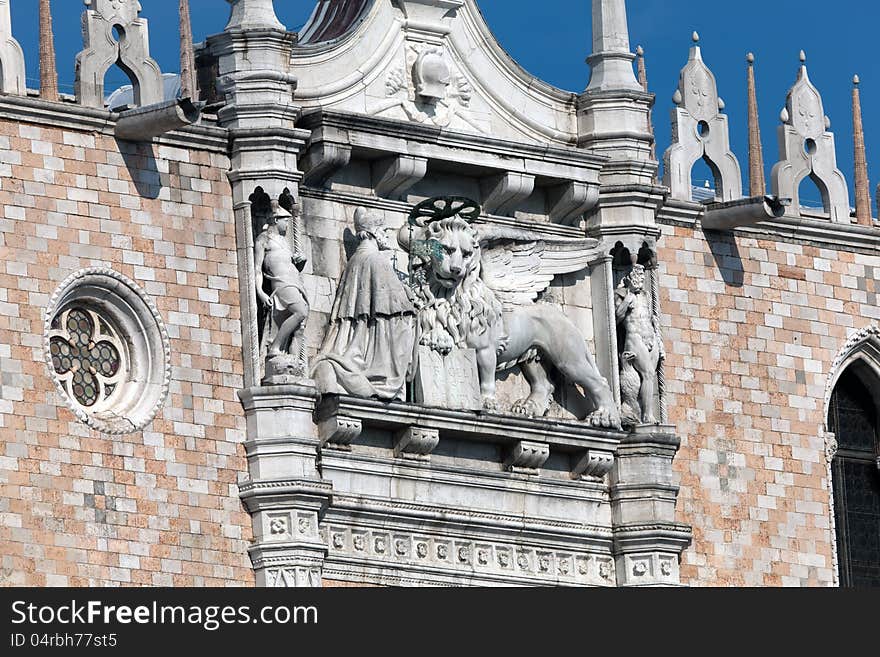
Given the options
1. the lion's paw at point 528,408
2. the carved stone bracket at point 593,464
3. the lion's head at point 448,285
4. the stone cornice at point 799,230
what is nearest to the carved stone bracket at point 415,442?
the lion's head at point 448,285

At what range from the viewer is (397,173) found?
39812mm

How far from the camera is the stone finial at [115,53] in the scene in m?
38.5

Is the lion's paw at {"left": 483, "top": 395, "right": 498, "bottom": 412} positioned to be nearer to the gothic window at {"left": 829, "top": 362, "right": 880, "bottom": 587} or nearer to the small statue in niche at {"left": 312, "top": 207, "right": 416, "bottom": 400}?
the small statue in niche at {"left": 312, "top": 207, "right": 416, "bottom": 400}

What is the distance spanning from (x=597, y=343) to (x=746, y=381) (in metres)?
2.09

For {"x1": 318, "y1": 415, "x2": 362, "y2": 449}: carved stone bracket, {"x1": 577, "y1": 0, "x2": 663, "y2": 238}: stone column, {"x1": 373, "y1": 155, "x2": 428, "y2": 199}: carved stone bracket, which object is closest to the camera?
{"x1": 318, "y1": 415, "x2": 362, "y2": 449}: carved stone bracket

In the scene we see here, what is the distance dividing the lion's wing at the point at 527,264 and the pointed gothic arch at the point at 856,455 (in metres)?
3.60

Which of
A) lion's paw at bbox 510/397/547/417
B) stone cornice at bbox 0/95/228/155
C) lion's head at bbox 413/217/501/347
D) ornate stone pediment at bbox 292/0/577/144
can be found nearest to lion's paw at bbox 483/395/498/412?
lion's paw at bbox 510/397/547/417

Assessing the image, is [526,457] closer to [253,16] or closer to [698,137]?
[698,137]

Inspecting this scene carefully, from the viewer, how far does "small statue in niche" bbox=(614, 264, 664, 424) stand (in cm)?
4112

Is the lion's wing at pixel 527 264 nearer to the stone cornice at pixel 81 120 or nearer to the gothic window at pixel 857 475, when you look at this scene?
the stone cornice at pixel 81 120

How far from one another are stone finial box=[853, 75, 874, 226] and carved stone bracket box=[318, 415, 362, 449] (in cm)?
757

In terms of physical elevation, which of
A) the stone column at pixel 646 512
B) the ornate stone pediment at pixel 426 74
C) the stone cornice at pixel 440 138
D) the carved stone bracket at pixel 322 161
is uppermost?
the ornate stone pediment at pixel 426 74

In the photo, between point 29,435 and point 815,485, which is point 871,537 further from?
point 29,435
